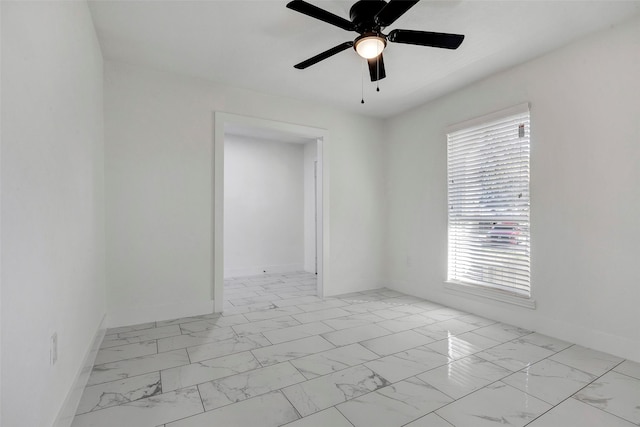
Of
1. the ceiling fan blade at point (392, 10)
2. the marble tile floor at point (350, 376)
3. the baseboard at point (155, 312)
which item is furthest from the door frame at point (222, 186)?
the ceiling fan blade at point (392, 10)

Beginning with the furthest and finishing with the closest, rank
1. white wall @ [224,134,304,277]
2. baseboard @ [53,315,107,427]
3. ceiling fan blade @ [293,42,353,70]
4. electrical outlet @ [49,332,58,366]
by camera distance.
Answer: white wall @ [224,134,304,277]
ceiling fan blade @ [293,42,353,70]
baseboard @ [53,315,107,427]
electrical outlet @ [49,332,58,366]

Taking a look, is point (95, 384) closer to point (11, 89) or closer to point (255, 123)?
point (11, 89)

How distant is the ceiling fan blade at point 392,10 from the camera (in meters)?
1.75

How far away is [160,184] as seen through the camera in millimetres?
3307

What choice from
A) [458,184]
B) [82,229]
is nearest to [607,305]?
[458,184]

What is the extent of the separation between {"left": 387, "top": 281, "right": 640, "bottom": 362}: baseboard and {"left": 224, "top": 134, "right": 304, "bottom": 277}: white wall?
323 cm

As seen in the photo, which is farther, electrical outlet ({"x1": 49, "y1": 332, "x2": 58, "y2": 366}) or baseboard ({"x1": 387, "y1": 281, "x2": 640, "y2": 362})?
baseboard ({"x1": 387, "y1": 281, "x2": 640, "y2": 362})

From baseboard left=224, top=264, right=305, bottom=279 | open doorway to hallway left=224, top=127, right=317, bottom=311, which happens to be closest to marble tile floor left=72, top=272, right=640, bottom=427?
baseboard left=224, top=264, right=305, bottom=279

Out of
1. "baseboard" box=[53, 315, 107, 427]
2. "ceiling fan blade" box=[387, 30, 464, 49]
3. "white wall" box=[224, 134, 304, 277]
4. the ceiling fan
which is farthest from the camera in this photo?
"white wall" box=[224, 134, 304, 277]

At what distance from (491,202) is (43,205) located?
147 inches

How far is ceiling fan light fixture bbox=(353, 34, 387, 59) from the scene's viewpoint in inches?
83.2

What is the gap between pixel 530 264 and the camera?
3.02 m

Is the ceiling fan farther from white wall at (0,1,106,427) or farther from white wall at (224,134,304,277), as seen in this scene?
white wall at (224,134,304,277)

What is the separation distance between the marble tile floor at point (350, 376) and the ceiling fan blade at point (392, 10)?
236cm
